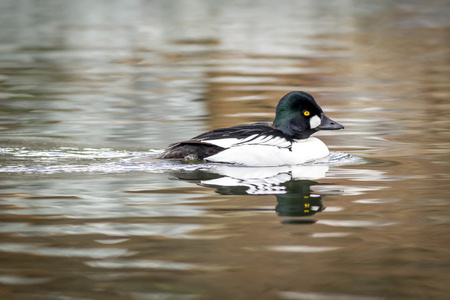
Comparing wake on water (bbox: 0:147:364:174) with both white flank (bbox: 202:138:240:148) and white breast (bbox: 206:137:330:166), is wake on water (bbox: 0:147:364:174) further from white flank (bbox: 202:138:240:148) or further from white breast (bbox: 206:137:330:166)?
white flank (bbox: 202:138:240:148)

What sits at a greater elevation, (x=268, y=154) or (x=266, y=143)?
(x=266, y=143)

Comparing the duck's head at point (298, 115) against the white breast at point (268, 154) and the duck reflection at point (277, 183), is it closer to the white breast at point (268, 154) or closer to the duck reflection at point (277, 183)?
the white breast at point (268, 154)

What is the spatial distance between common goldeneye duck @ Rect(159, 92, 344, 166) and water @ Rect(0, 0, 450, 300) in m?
0.14

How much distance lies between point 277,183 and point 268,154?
2.82 ft

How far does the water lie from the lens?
16.4 feet

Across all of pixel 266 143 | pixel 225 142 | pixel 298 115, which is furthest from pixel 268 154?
pixel 298 115

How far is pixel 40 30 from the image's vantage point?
3016 centimetres

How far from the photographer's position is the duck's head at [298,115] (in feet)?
28.8

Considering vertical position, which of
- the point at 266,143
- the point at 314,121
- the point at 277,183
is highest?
the point at 314,121

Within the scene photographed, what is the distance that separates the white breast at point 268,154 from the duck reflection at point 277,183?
8 centimetres

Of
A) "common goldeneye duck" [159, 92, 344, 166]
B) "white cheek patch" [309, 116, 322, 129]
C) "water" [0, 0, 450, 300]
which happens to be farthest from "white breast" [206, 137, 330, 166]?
"white cheek patch" [309, 116, 322, 129]

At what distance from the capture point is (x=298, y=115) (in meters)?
8.80

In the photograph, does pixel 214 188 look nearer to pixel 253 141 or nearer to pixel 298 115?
pixel 253 141

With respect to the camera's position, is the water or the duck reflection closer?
the water
